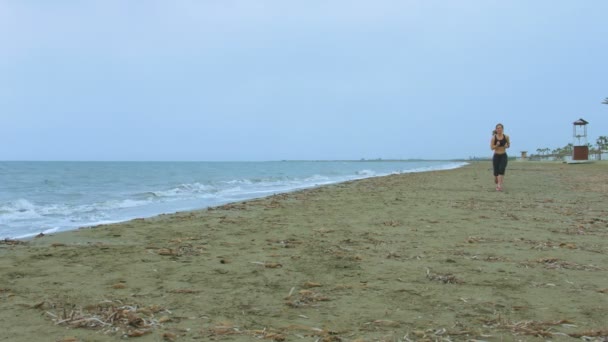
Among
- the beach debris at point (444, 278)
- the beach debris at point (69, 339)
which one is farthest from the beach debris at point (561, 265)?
the beach debris at point (69, 339)

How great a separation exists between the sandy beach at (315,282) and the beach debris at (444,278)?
0.05ft

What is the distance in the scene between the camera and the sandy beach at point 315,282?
2.78 meters

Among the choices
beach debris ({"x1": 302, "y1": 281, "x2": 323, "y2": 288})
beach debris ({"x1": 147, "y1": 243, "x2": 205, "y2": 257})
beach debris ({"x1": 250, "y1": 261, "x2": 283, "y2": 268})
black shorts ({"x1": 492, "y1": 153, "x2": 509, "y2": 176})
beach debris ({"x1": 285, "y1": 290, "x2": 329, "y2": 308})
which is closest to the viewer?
beach debris ({"x1": 285, "y1": 290, "x2": 329, "y2": 308})

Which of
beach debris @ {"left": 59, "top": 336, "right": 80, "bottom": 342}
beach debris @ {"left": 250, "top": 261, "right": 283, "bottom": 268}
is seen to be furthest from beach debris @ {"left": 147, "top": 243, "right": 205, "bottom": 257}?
beach debris @ {"left": 59, "top": 336, "right": 80, "bottom": 342}

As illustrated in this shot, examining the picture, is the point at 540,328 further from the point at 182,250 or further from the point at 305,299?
the point at 182,250

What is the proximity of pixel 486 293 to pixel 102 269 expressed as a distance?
11.0 feet

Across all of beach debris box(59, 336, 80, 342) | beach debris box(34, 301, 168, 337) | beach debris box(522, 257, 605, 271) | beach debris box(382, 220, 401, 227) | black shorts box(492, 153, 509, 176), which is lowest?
beach debris box(59, 336, 80, 342)

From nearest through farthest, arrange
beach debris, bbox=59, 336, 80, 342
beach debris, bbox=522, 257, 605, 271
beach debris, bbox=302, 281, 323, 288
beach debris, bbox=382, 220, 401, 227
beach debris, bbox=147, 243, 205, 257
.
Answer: beach debris, bbox=59, 336, 80, 342, beach debris, bbox=302, 281, 323, 288, beach debris, bbox=522, 257, 605, 271, beach debris, bbox=147, 243, 205, 257, beach debris, bbox=382, 220, 401, 227

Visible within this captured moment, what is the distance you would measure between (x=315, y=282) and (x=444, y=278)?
1075 millimetres

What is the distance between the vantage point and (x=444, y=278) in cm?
384

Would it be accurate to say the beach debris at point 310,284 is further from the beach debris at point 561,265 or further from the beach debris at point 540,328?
the beach debris at point 561,265

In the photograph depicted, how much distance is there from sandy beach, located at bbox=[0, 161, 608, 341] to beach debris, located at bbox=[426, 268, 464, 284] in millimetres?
16

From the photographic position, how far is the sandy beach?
9.11ft

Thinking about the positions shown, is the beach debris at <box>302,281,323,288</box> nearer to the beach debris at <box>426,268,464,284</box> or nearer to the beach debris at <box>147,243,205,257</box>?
the beach debris at <box>426,268,464,284</box>
